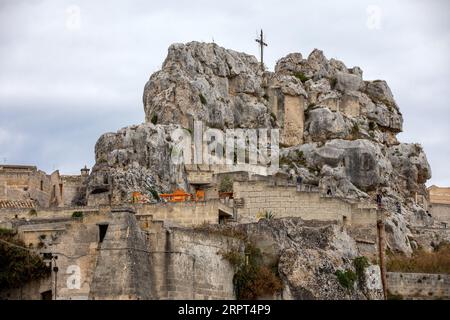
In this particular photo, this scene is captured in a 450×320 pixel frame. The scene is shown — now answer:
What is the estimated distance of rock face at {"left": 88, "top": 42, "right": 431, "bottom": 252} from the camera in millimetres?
78500

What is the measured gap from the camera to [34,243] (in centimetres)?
6184

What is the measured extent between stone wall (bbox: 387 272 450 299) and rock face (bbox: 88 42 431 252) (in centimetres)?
798

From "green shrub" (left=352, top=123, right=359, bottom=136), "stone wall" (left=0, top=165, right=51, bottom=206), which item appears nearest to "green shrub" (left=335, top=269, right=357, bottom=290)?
"stone wall" (left=0, top=165, right=51, bottom=206)

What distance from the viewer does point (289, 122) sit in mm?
93688

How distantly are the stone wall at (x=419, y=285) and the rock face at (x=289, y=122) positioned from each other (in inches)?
314

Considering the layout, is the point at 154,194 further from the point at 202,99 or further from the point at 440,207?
the point at 440,207

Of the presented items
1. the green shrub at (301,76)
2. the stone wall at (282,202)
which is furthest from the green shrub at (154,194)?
the green shrub at (301,76)

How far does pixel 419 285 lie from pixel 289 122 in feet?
88.6

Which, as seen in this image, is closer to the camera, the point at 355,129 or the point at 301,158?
the point at 301,158

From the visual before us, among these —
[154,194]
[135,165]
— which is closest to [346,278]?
[154,194]
